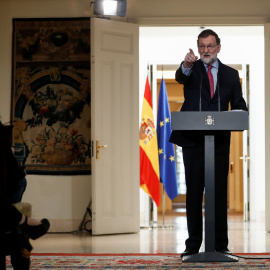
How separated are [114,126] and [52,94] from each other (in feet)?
2.80

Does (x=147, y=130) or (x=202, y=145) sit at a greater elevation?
(x=147, y=130)

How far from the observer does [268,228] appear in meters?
6.69

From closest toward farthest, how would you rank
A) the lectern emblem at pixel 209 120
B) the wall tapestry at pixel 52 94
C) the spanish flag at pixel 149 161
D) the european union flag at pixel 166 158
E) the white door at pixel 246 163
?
the lectern emblem at pixel 209 120
the wall tapestry at pixel 52 94
the spanish flag at pixel 149 161
the european union flag at pixel 166 158
the white door at pixel 246 163

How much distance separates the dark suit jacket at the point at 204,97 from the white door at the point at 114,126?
2444mm

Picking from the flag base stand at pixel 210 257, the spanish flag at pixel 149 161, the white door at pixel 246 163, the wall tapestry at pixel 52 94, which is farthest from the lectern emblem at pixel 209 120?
the white door at pixel 246 163

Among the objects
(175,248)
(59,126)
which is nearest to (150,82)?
(59,126)

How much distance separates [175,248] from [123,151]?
1.71m

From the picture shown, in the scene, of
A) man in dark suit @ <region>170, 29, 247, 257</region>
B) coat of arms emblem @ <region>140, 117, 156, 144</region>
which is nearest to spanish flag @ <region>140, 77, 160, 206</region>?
coat of arms emblem @ <region>140, 117, 156, 144</region>

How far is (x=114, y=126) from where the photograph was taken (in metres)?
6.57

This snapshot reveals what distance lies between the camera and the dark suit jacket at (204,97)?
13.3 feet

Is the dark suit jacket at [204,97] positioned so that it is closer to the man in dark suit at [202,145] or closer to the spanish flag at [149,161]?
the man in dark suit at [202,145]

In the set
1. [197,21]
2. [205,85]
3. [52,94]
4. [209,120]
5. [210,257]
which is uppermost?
[197,21]

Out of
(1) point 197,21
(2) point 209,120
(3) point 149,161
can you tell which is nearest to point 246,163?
(3) point 149,161

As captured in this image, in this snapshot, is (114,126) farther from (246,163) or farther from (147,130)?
(246,163)
